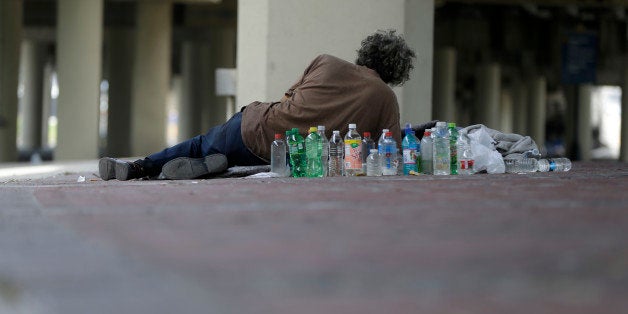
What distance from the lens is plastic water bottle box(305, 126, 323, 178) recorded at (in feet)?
23.2

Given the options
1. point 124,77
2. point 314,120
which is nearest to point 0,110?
point 124,77

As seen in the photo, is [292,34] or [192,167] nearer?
[192,167]

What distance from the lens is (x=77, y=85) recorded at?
20.1m

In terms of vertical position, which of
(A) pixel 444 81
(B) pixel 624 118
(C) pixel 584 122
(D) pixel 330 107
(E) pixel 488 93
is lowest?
(D) pixel 330 107

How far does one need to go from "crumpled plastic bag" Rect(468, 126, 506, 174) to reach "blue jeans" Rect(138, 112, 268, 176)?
5.17 feet

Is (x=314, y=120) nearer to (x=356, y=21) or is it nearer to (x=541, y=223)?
(x=356, y=21)

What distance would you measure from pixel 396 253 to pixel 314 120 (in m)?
4.85

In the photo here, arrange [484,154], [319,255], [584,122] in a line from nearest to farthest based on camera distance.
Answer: [319,255], [484,154], [584,122]

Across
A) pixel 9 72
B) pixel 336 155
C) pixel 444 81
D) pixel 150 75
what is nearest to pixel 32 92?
pixel 444 81

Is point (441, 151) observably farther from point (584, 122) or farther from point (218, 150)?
point (584, 122)

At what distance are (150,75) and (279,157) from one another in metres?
19.0

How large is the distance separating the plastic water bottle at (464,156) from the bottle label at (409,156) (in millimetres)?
371

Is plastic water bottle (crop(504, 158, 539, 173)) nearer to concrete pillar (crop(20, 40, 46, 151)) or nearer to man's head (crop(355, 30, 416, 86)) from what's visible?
man's head (crop(355, 30, 416, 86))

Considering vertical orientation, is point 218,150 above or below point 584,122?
below
